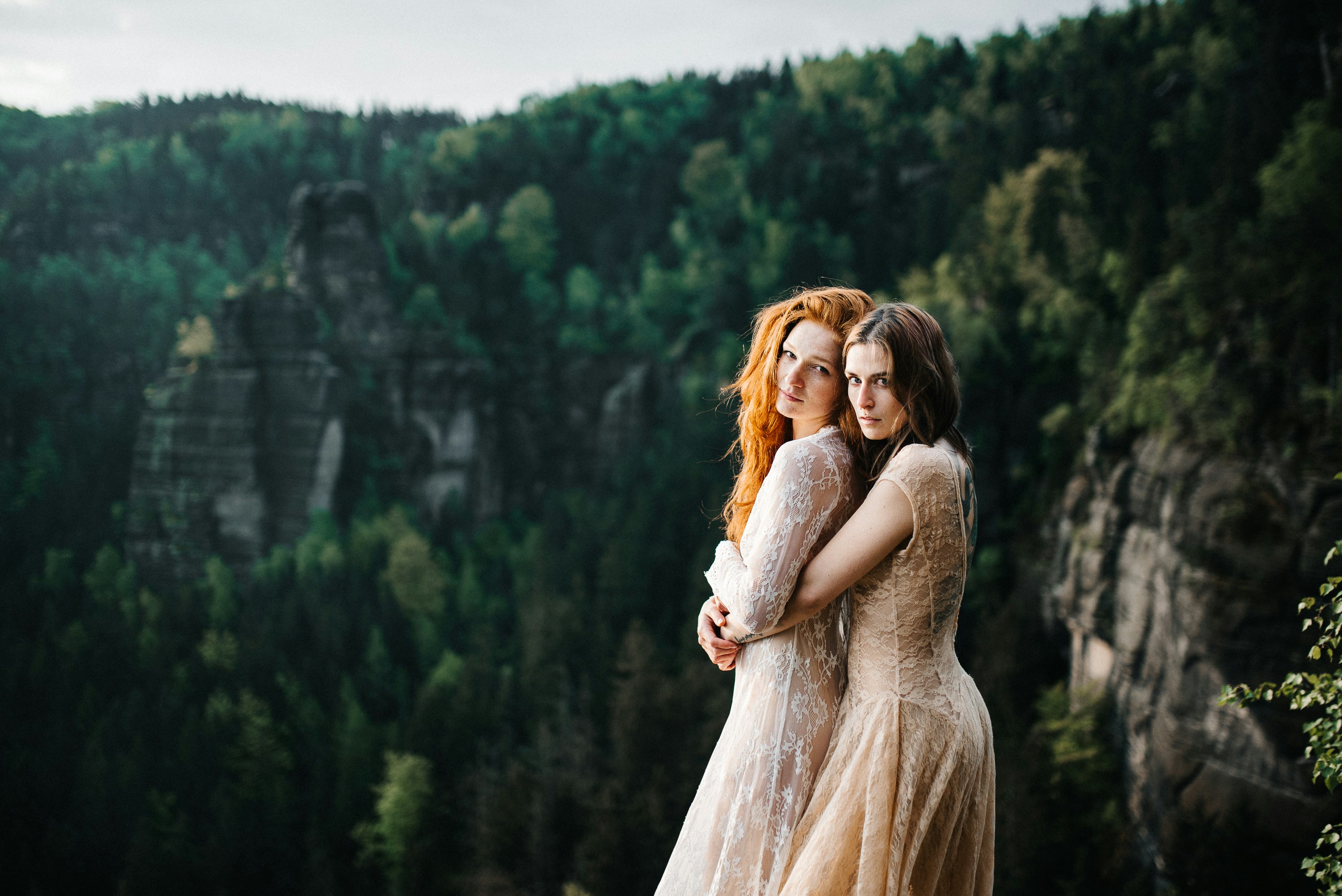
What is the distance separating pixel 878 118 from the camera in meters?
54.6

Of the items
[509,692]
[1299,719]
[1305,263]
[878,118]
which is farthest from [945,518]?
[878,118]

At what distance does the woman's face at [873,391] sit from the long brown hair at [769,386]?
9.6 inches

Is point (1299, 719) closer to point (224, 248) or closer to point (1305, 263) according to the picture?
point (1305, 263)

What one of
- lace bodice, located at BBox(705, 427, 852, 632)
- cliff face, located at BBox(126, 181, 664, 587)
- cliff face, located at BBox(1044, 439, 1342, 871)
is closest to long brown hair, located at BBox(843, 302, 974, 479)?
lace bodice, located at BBox(705, 427, 852, 632)

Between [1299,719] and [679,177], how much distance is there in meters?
51.8

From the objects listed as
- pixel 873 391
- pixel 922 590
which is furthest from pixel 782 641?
pixel 873 391

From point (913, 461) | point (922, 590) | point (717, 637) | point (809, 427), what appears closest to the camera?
point (913, 461)

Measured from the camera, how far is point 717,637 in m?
3.01

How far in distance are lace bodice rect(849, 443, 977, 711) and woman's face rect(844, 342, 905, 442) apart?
0.44 ft

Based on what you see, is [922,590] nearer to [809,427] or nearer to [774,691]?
[774,691]

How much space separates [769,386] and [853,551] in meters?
0.80

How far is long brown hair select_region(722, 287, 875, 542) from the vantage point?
312 cm

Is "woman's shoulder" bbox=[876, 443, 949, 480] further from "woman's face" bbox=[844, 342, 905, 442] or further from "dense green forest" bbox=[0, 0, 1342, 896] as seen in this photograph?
"dense green forest" bbox=[0, 0, 1342, 896]

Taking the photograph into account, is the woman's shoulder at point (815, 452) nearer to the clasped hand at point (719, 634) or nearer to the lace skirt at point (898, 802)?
the clasped hand at point (719, 634)
